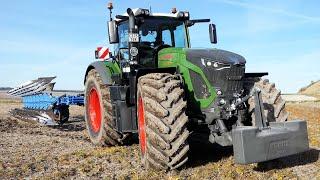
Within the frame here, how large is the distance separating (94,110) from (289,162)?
489cm

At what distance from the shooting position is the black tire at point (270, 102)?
23.3ft

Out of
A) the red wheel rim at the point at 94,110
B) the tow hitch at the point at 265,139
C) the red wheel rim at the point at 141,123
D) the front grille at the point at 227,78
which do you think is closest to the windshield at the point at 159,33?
the red wheel rim at the point at 141,123

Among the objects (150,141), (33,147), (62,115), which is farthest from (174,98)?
(62,115)

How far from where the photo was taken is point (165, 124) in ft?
20.8

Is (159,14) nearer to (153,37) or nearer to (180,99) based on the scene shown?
(153,37)

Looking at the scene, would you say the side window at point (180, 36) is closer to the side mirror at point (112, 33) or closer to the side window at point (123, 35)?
the side window at point (123, 35)

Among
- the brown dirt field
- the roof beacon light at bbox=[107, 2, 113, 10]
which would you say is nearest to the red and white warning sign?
the roof beacon light at bbox=[107, 2, 113, 10]

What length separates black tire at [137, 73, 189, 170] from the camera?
6.30 meters

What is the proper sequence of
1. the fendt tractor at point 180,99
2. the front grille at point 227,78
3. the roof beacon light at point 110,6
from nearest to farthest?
the fendt tractor at point 180,99
the front grille at point 227,78
the roof beacon light at point 110,6

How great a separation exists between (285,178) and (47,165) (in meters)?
3.96

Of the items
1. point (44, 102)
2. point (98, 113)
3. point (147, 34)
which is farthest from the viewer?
point (44, 102)

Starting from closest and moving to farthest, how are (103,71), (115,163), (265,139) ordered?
(265,139)
(115,163)
(103,71)

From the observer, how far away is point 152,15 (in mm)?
8570

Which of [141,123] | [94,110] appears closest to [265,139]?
[141,123]
